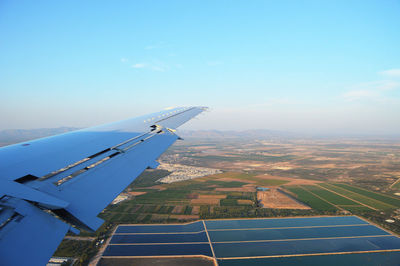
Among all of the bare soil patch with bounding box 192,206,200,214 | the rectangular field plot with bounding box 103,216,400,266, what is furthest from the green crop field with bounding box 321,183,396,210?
the bare soil patch with bounding box 192,206,200,214

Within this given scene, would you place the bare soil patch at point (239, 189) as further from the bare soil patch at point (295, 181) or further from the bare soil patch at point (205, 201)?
the bare soil patch at point (295, 181)

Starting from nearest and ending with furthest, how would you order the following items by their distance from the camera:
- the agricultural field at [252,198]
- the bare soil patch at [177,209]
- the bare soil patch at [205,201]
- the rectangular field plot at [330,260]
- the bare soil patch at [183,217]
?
1. the rectangular field plot at [330,260]
2. the bare soil patch at [183,217]
3. the agricultural field at [252,198]
4. the bare soil patch at [177,209]
5. the bare soil patch at [205,201]

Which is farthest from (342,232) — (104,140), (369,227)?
(104,140)

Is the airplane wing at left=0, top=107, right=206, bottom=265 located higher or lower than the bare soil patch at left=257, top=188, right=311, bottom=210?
higher

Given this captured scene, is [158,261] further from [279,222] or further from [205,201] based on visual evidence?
[279,222]

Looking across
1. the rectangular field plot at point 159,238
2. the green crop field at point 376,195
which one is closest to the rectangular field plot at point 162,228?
the rectangular field plot at point 159,238

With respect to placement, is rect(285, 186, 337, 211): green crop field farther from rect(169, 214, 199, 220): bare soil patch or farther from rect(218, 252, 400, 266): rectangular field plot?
rect(169, 214, 199, 220): bare soil patch
